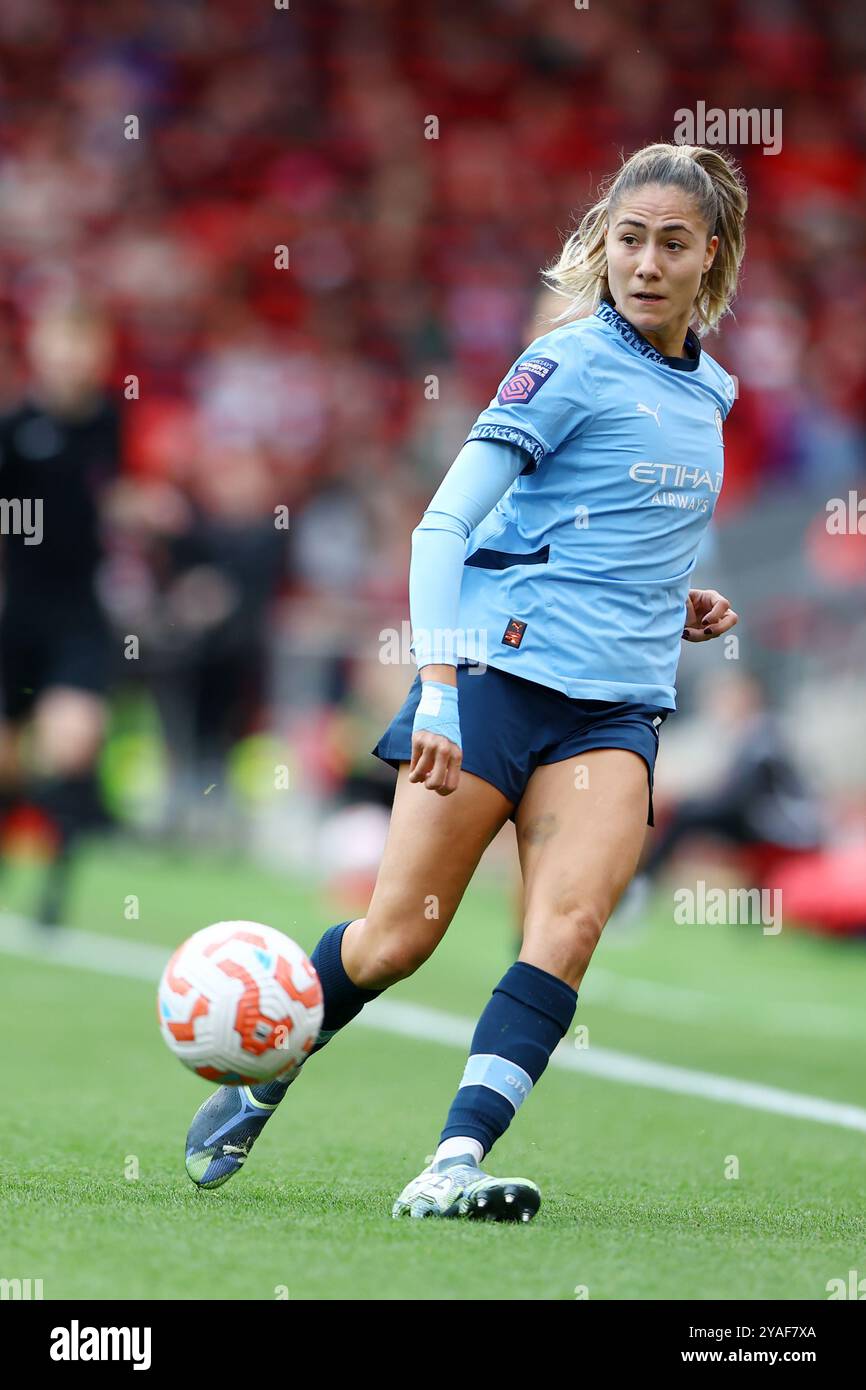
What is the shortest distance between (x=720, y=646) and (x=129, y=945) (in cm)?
425

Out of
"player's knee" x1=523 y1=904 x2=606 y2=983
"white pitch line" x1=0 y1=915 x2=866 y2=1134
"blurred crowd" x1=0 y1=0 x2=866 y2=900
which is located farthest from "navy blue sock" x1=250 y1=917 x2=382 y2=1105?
"blurred crowd" x1=0 y1=0 x2=866 y2=900

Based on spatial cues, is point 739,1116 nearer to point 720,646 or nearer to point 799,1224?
point 799,1224

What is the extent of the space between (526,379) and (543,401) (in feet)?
0.19

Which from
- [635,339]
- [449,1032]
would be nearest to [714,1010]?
[449,1032]

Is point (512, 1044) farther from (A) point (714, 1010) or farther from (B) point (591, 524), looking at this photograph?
(A) point (714, 1010)

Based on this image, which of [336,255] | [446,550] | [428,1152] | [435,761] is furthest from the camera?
[336,255]

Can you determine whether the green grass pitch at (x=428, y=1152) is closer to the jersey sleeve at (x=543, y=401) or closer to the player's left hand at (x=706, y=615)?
the player's left hand at (x=706, y=615)

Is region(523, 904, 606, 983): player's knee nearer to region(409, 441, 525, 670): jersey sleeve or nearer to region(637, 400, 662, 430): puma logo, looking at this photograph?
region(409, 441, 525, 670): jersey sleeve

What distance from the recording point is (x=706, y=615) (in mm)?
4523

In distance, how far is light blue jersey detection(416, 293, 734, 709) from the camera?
158 inches

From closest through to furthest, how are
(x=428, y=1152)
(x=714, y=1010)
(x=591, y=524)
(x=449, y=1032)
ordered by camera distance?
(x=591, y=524) < (x=428, y=1152) < (x=449, y=1032) < (x=714, y=1010)

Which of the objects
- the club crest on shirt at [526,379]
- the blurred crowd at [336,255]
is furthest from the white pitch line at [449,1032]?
the blurred crowd at [336,255]

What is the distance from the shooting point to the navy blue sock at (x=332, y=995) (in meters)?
4.06
